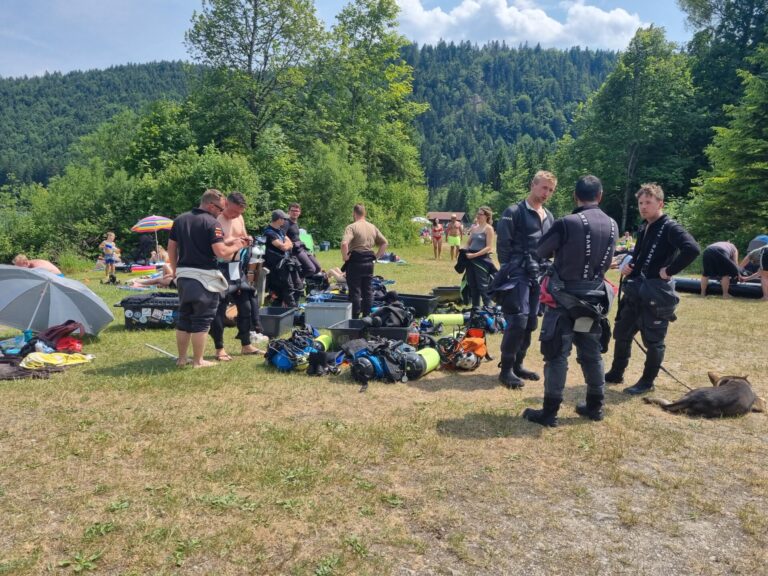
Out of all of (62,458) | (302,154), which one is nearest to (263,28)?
(302,154)

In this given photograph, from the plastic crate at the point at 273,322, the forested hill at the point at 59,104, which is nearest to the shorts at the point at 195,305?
the plastic crate at the point at 273,322

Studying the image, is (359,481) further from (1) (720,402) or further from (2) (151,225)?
(2) (151,225)

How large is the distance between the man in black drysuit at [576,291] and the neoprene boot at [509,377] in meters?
1.11

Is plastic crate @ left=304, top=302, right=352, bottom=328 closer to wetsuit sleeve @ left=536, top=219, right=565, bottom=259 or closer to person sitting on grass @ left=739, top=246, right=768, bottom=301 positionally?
wetsuit sleeve @ left=536, top=219, right=565, bottom=259

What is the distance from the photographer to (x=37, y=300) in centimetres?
726

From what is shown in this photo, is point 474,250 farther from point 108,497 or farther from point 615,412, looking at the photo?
point 108,497

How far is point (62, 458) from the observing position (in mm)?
3953

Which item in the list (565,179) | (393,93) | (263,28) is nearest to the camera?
(263,28)

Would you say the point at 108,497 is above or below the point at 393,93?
below

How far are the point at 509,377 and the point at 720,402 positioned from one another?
1.97 metres

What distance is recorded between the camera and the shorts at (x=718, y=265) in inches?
474

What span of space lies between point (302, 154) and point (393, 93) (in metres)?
8.93

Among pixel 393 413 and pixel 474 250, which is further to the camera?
pixel 474 250

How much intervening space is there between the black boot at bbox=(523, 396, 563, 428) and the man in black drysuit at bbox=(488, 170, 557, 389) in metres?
1.09
